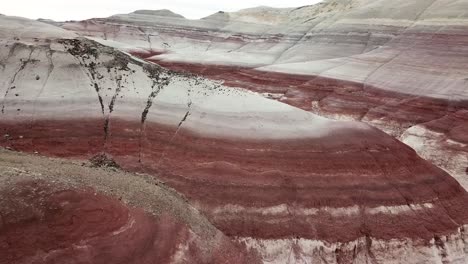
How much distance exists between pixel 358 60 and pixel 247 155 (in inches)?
1242

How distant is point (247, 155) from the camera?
15336 millimetres

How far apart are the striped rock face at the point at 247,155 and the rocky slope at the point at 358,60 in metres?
7.66

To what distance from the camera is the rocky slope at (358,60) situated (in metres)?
29.9

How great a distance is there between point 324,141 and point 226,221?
486 cm

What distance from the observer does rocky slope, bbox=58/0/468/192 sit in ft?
98.1

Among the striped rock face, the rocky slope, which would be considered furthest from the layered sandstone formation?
the rocky slope

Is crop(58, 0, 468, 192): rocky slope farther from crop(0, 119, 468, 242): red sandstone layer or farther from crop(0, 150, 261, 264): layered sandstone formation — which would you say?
crop(0, 150, 261, 264): layered sandstone formation

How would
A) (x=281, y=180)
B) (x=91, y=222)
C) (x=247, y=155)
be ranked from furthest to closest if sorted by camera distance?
1. (x=247, y=155)
2. (x=281, y=180)
3. (x=91, y=222)

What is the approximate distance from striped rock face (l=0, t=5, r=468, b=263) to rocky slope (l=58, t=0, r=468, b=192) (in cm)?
766

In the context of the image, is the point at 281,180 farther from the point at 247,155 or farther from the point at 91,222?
the point at 91,222

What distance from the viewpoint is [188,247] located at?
10461 millimetres

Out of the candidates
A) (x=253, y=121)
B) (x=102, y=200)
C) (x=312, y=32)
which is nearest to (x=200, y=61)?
(x=312, y=32)

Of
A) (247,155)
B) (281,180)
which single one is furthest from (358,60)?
(281,180)

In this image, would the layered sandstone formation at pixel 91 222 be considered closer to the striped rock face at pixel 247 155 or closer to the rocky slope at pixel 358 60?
the striped rock face at pixel 247 155
